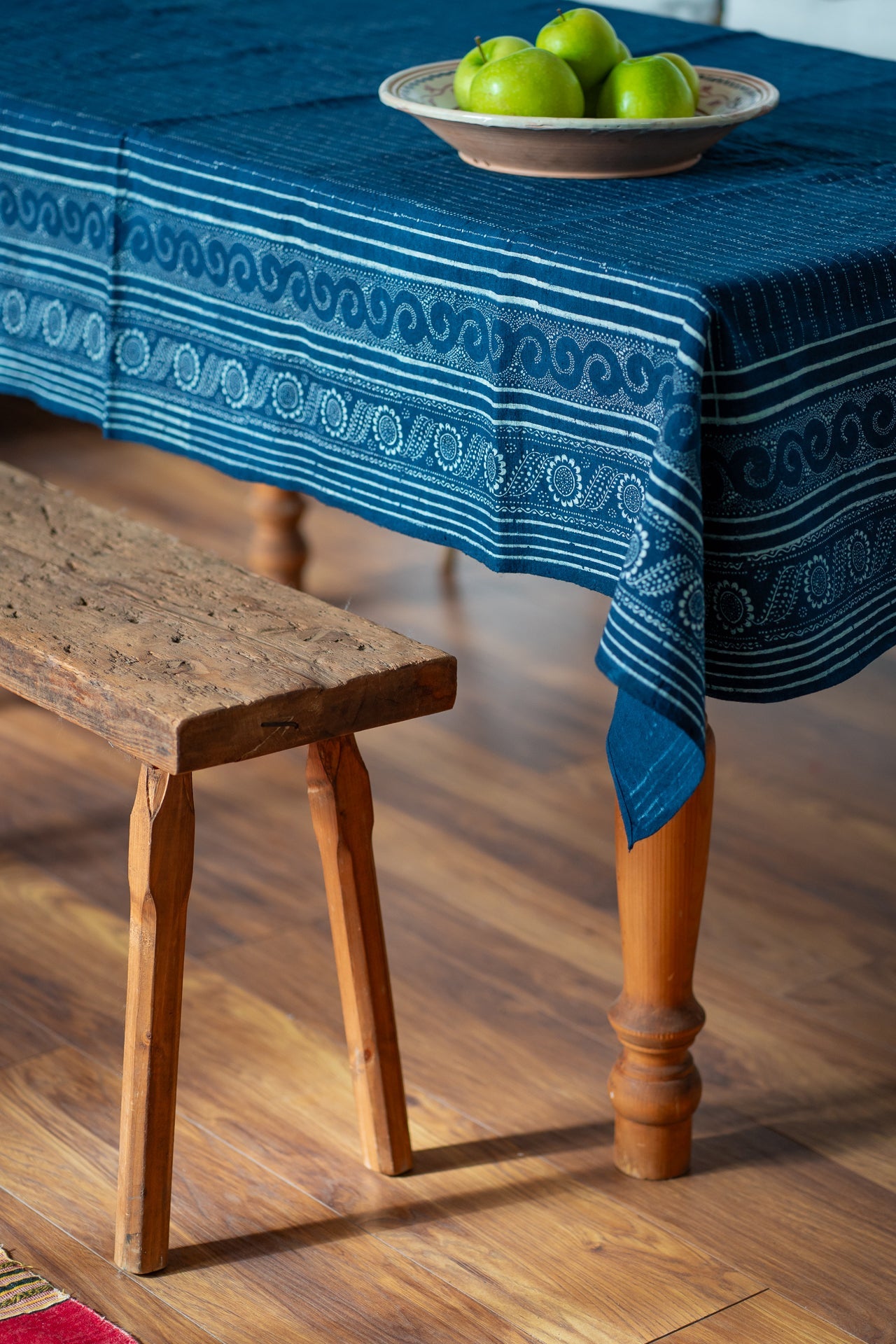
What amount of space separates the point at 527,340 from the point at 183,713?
0.37 m

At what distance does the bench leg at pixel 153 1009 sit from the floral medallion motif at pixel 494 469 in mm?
315

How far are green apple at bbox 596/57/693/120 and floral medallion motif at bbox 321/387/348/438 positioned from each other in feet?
1.04

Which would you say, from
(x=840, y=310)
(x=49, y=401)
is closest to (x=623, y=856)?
(x=840, y=310)

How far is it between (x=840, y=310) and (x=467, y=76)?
398mm

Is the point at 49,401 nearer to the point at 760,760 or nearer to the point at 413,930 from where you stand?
the point at 413,930

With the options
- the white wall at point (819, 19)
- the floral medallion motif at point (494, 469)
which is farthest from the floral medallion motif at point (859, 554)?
the white wall at point (819, 19)

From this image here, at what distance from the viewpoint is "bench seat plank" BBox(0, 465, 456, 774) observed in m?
1.14

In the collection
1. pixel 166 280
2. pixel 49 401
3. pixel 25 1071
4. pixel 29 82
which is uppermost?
pixel 29 82

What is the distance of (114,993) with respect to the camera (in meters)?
1.63

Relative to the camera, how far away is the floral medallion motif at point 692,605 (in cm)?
110

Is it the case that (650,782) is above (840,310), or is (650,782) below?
below

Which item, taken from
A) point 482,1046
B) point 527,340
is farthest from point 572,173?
point 482,1046

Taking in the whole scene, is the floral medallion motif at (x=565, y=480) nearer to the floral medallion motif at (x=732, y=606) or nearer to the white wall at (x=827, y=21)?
the floral medallion motif at (x=732, y=606)

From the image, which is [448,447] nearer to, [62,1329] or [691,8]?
[62,1329]
